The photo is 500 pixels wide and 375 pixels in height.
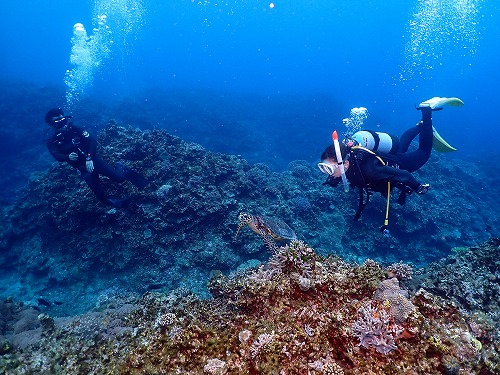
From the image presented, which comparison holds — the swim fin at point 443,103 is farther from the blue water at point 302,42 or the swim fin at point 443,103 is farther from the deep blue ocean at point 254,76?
the blue water at point 302,42

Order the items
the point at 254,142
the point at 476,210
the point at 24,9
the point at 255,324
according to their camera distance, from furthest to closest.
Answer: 1. the point at 24,9
2. the point at 254,142
3. the point at 476,210
4. the point at 255,324

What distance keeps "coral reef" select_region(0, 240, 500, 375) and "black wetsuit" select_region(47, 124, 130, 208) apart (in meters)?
5.60

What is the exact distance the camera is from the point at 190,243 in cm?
913

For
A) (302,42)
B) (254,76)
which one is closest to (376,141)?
(254,76)

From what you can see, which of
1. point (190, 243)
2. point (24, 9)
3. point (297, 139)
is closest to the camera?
point (190, 243)

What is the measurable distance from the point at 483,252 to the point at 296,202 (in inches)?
276

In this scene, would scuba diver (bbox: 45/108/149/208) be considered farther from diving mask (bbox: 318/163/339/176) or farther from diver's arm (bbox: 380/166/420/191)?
diver's arm (bbox: 380/166/420/191)

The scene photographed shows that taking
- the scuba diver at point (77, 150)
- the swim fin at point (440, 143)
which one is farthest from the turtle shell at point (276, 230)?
the swim fin at point (440, 143)

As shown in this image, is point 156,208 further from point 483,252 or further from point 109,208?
point 483,252

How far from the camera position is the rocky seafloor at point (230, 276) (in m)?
2.74

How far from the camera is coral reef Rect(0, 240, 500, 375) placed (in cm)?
261

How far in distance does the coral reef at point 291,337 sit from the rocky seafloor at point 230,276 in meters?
0.02

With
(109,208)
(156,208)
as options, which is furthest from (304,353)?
(109,208)

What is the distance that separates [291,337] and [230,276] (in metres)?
2.52
